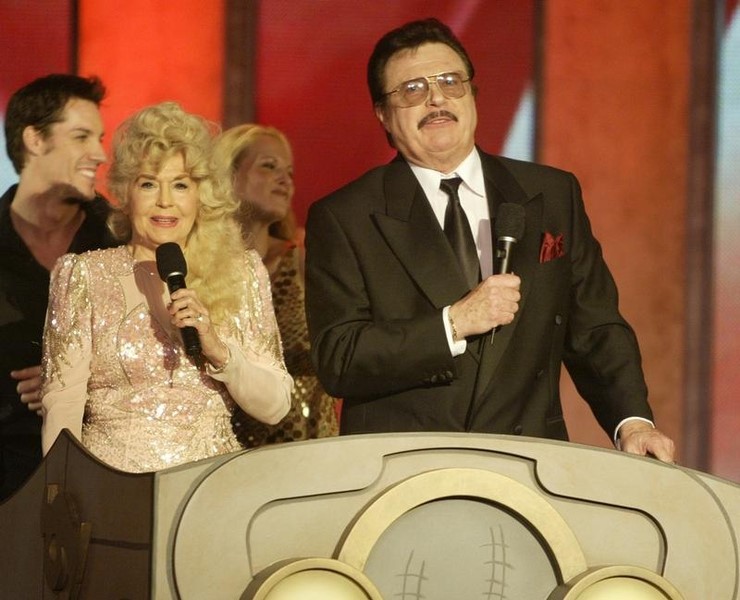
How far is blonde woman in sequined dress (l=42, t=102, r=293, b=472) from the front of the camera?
2504mm

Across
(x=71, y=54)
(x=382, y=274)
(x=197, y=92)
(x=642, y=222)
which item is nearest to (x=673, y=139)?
(x=642, y=222)

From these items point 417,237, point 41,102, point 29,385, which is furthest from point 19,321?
point 417,237

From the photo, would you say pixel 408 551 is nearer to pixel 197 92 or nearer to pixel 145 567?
pixel 145 567

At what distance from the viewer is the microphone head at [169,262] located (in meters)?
2.27

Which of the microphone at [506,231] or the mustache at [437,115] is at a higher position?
the mustache at [437,115]

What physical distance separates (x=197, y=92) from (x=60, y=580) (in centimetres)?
230

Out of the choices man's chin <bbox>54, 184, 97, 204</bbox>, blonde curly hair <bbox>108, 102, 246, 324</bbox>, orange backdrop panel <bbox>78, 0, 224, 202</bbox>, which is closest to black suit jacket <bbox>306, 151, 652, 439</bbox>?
blonde curly hair <bbox>108, 102, 246, 324</bbox>

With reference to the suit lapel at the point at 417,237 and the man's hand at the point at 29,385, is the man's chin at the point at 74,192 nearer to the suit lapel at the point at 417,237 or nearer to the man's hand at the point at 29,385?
the man's hand at the point at 29,385

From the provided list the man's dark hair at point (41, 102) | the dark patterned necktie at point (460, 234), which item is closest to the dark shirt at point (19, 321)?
the man's dark hair at point (41, 102)

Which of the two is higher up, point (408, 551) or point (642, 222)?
point (642, 222)

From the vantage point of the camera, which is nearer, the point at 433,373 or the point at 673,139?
the point at 433,373

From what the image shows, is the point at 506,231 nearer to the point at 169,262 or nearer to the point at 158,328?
the point at 169,262

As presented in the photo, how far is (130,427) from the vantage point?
2.51 meters

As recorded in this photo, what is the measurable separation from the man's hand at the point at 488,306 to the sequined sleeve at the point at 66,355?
2.41 feet
